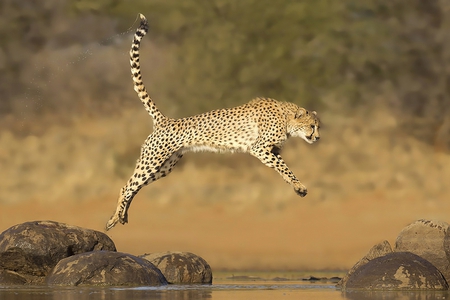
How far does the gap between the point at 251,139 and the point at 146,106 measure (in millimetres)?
3283

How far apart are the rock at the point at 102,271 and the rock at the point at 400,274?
453cm

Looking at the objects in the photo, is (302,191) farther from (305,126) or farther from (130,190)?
(130,190)

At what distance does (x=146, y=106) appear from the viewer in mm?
29297

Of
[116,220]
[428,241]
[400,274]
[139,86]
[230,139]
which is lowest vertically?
[400,274]

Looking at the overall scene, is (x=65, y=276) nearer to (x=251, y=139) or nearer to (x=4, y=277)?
(x=4, y=277)

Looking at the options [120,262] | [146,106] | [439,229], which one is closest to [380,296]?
[439,229]

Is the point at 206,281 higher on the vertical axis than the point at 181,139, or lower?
lower

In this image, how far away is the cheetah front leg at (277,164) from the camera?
26.1 metres

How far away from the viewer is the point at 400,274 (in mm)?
20250

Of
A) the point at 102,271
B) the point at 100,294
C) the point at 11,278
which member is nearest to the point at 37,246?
the point at 11,278

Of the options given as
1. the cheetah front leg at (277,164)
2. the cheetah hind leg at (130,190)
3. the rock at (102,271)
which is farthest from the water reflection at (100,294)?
the cheetah hind leg at (130,190)

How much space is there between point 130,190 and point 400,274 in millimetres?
10125

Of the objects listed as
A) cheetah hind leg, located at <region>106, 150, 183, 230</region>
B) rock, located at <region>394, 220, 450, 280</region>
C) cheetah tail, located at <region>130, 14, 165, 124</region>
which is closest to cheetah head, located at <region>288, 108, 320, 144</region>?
cheetah hind leg, located at <region>106, 150, 183, 230</region>

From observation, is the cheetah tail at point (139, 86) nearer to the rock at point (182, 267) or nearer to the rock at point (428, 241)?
the rock at point (182, 267)
